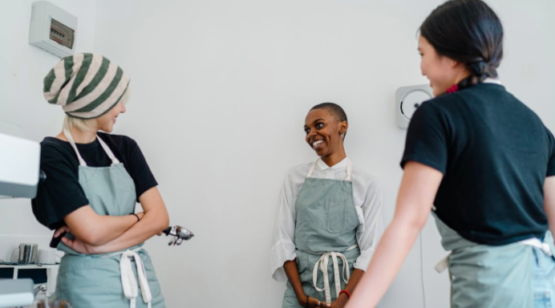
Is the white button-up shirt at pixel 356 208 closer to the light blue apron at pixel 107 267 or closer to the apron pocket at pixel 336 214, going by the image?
the apron pocket at pixel 336 214

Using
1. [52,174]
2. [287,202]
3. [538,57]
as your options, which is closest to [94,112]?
[52,174]

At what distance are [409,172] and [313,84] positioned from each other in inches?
57.6

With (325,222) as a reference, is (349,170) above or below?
above

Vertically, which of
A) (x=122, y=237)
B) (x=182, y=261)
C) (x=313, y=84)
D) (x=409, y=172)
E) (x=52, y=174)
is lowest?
(x=182, y=261)

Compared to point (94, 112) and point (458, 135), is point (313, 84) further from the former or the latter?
point (458, 135)

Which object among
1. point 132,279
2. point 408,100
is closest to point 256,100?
point 408,100

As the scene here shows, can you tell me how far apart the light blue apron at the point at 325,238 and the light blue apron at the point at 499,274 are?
1027mm

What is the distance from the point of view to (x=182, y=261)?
7.97 ft

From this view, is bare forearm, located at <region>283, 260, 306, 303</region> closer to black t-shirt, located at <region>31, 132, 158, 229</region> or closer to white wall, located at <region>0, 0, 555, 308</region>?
white wall, located at <region>0, 0, 555, 308</region>

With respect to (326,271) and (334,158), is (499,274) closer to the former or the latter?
(326,271)

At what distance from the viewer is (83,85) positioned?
1.39 m

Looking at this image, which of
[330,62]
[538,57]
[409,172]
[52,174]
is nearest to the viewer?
[409,172]

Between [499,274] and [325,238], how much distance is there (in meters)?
1.13

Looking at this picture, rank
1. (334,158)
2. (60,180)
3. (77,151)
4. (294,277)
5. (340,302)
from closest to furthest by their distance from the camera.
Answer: (60,180) < (77,151) < (340,302) < (294,277) < (334,158)
